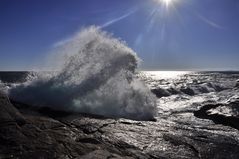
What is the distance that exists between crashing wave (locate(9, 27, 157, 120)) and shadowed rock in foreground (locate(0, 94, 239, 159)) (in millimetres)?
2359

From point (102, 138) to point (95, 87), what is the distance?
6.71m

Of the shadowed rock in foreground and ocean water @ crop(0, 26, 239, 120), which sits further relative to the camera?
ocean water @ crop(0, 26, 239, 120)

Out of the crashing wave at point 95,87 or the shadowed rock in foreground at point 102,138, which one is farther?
the crashing wave at point 95,87

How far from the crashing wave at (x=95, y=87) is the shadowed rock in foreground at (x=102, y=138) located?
2.36 metres

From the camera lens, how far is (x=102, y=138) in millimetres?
7332

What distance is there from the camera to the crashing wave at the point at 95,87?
12.5 metres

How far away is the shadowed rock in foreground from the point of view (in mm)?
5748

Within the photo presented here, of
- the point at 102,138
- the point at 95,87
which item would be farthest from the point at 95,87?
the point at 102,138

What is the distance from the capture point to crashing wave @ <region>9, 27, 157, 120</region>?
41.1ft

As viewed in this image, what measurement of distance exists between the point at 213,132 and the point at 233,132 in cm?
73

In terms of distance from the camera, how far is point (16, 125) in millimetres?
6383

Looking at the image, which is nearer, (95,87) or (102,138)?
(102,138)

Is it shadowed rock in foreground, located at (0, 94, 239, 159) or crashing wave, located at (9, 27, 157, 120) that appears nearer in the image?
shadowed rock in foreground, located at (0, 94, 239, 159)

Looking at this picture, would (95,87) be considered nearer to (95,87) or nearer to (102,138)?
(95,87)
